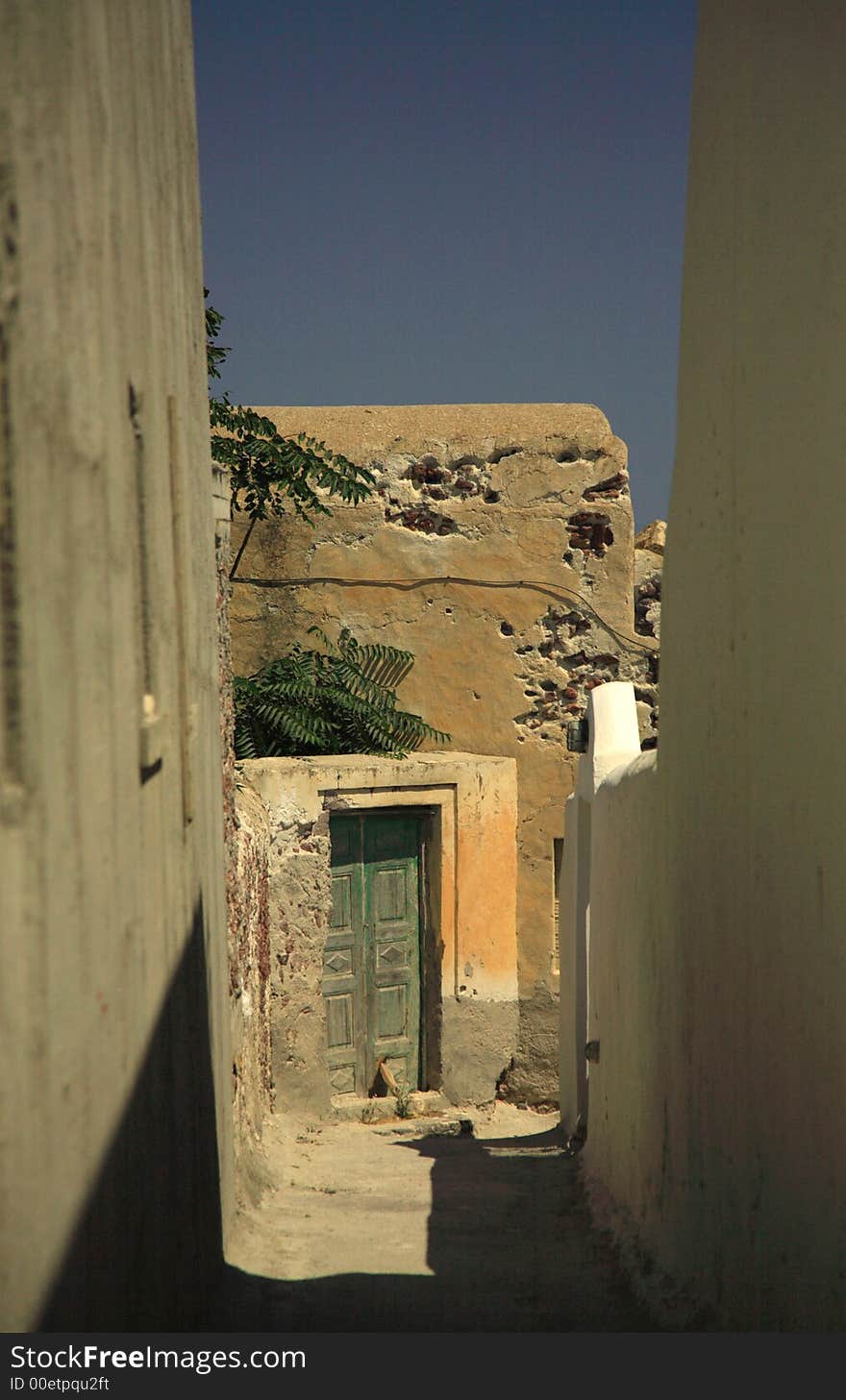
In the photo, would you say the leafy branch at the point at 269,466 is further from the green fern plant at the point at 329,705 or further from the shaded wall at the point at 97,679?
the shaded wall at the point at 97,679

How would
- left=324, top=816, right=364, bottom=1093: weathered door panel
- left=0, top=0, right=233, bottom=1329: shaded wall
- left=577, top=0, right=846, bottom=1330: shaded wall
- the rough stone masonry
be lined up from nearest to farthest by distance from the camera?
1. left=0, top=0, right=233, bottom=1329: shaded wall
2. left=577, top=0, right=846, bottom=1330: shaded wall
3. left=324, top=816, right=364, bottom=1093: weathered door panel
4. the rough stone masonry

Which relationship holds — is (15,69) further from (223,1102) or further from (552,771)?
(552,771)

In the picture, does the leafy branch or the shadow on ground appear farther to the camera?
the leafy branch

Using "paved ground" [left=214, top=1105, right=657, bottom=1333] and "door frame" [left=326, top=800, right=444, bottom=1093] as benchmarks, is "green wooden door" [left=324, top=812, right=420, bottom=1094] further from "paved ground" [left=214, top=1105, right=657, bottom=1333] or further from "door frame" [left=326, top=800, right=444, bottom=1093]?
"paved ground" [left=214, top=1105, right=657, bottom=1333]

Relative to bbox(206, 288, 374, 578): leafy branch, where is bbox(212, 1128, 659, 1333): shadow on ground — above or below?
below

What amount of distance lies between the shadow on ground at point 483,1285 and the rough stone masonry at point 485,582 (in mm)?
4608

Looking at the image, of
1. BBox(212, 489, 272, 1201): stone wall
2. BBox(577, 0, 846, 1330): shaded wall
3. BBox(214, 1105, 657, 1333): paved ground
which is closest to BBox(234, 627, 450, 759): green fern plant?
BBox(212, 489, 272, 1201): stone wall

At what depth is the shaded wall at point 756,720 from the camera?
282 centimetres

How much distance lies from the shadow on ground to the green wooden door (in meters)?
3.05

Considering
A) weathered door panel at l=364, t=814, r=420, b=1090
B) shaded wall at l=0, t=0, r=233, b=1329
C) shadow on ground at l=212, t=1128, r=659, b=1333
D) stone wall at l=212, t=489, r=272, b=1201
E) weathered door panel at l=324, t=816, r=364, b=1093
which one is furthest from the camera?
weathered door panel at l=364, t=814, r=420, b=1090

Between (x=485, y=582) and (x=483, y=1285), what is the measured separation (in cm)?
675

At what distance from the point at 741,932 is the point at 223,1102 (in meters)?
2.04

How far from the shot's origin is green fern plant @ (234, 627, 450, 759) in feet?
32.9

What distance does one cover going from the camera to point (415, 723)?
417 inches
